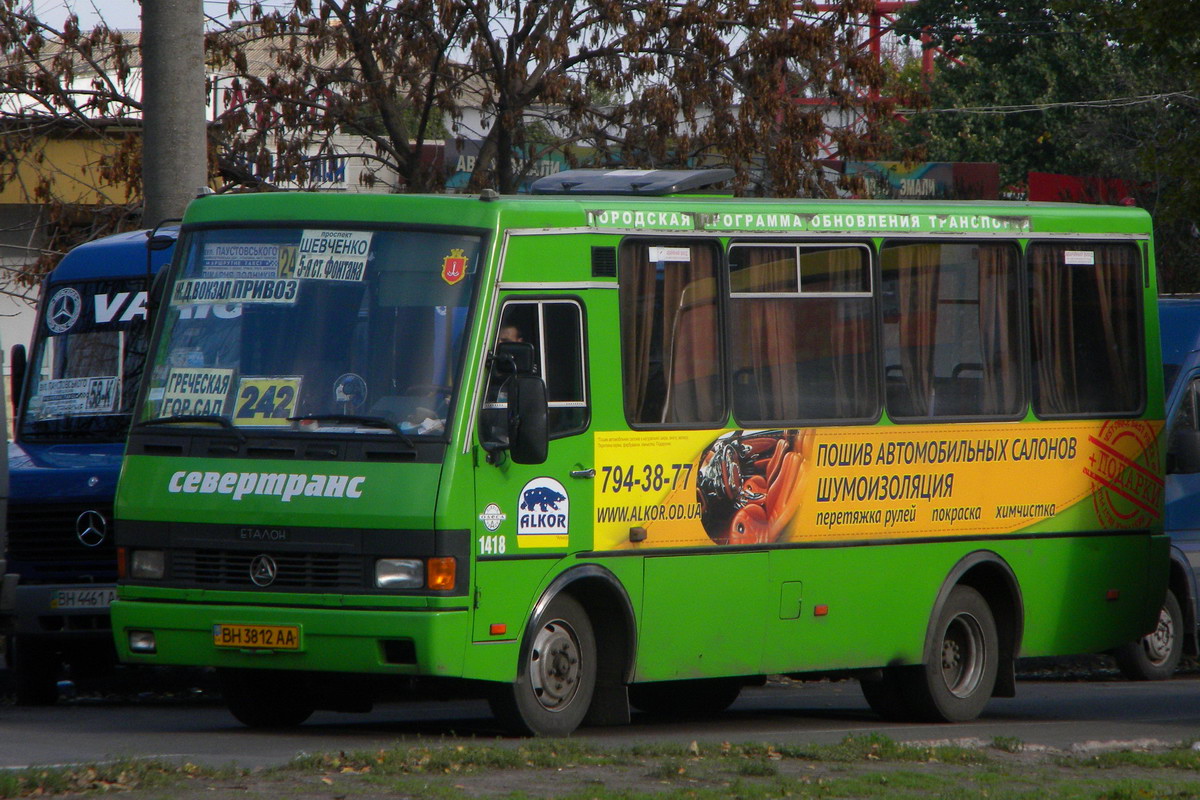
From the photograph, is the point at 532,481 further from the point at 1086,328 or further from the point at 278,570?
the point at 1086,328

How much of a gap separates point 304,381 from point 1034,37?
32438 millimetres

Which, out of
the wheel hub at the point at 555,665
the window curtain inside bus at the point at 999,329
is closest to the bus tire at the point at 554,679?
the wheel hub at the point at 555,665

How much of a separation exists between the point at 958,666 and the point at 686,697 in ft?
5.47

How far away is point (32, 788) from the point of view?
23.6 feet

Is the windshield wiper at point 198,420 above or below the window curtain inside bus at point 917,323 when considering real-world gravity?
below

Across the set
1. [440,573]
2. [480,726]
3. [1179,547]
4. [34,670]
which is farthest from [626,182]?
[1179,547]

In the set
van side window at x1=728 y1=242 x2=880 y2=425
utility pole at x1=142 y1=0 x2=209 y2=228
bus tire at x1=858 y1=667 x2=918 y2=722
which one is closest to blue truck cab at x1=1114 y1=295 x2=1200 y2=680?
bus tire at x1=858 y1=667 x2=918 y2=722

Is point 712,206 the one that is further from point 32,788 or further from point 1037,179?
point 1037,179

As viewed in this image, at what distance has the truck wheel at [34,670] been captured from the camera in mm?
12250

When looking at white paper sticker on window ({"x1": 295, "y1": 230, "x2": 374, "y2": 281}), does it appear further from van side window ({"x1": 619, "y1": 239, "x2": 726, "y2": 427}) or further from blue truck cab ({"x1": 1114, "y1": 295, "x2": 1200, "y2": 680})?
blue truck cab ({"x1": 1114, "y1": 295, "x2": 1200, "y2": 680})

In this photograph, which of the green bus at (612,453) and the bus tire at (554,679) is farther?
the bus tire at (554,679)

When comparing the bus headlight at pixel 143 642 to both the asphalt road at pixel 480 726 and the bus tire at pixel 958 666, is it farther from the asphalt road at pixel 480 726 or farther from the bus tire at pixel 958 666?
the bus tire at pixel 958 666

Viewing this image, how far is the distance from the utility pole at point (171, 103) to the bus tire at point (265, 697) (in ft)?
14.4

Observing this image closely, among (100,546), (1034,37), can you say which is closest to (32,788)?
(100,546)
